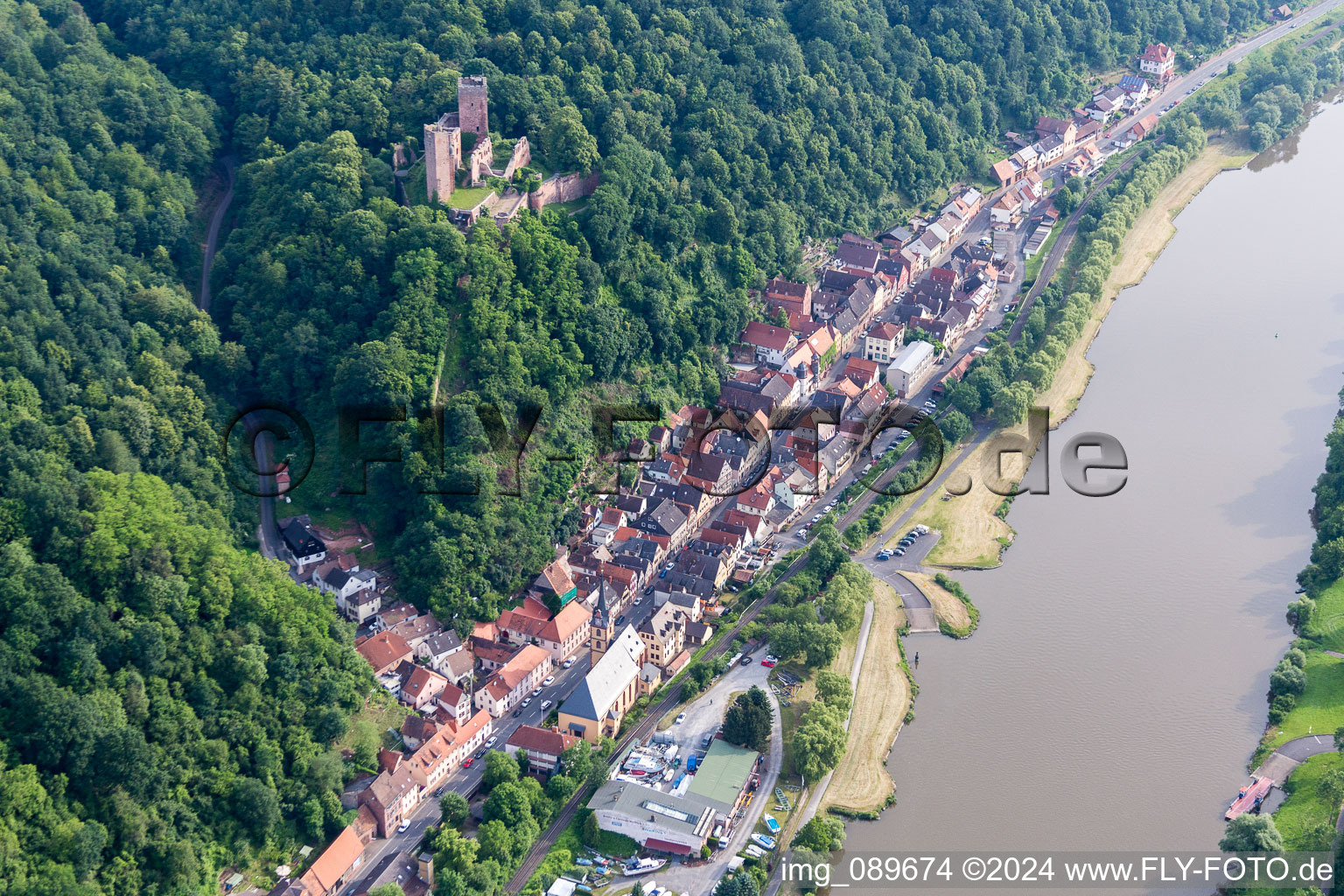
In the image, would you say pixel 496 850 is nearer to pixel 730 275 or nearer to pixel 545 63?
pixel 730 275

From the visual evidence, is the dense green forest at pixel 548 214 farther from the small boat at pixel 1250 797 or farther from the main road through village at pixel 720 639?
the small boat at pixel 1250 797

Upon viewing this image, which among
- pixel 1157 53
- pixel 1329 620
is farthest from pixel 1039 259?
pixel 1329 620

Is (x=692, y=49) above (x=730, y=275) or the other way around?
above

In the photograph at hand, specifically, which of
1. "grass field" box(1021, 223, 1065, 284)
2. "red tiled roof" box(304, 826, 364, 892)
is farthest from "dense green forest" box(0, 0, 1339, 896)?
"grass field" box(1021, 223, 1065, 284)

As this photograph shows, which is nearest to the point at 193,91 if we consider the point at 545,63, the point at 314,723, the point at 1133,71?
the point at 545,63

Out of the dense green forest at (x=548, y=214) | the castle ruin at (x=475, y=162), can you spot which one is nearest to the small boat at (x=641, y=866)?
the dense green forest at (x=548, y=214)

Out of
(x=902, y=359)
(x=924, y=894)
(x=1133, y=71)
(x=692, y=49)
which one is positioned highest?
(x=1133, y=71)
